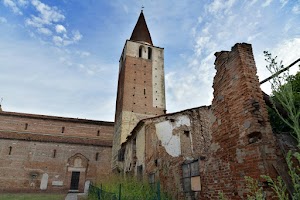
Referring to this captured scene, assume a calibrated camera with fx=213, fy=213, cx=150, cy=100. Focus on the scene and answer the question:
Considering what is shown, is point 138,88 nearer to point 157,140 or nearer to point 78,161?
point 78,161

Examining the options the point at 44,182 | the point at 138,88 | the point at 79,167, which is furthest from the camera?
the point at 138,88

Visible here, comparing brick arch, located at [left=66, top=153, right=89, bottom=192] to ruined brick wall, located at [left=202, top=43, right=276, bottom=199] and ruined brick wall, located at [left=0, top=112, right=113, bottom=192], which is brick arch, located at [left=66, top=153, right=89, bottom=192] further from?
ruined brick wall, located at [left=202, top=43, right=276, bottom=199]

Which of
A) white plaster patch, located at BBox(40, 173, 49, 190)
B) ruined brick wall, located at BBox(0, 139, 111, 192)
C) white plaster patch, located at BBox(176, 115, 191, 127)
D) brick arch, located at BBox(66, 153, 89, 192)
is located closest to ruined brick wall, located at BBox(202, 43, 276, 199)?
white plaster patch, located at BBox(176, 115, 191, 127)

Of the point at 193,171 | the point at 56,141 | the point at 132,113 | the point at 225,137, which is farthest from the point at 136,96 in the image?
the point at 225,137

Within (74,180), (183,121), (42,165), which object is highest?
(183,121)

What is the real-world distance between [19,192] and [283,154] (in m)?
24.3

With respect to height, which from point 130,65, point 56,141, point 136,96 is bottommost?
point 56,141

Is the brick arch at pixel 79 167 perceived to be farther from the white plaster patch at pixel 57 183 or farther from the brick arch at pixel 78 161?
the white plaster patch at pixel 57 183

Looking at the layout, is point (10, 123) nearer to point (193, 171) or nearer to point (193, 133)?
point (193, 133)

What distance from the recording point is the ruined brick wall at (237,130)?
371 centimetres

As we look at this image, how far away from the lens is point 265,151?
3617mm

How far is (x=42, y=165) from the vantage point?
22656 millimetres

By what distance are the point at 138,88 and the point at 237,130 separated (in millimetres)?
20019

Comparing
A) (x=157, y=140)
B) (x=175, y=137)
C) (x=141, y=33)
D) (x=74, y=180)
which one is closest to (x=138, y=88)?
(x=141, y=33)
